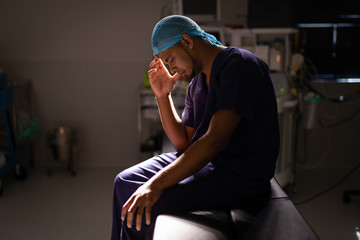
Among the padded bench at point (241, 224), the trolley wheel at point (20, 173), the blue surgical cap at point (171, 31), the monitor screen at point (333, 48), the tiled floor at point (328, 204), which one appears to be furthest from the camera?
the monitor screen at point (333, 48)

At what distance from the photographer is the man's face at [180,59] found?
1.47 m

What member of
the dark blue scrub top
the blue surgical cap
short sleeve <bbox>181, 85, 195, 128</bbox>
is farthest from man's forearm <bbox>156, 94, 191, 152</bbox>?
the blue surgical cap

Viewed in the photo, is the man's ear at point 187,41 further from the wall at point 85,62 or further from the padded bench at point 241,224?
the wall at point 85,62

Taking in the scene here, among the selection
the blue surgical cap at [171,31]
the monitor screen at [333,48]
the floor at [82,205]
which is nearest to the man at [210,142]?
the blue surgical cap at [171,31]

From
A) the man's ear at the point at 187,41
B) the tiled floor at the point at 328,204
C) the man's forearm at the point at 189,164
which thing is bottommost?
the tiled floor at the point at 328,204

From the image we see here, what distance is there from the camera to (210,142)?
4.31ft

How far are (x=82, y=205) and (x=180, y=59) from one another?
5.80 feet

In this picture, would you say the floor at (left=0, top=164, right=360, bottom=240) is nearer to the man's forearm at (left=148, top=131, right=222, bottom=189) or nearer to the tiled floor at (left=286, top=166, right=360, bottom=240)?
the tiled floor at (left=286, top=166, right=360, bottom=240)

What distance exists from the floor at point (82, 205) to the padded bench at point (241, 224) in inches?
49.3

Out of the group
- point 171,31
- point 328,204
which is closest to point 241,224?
point 171,31

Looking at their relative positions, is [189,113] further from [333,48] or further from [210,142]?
[333,48]

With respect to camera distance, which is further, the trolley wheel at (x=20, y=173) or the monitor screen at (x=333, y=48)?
the monitor screen at (x=333, y=48)

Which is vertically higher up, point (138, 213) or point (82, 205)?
point (138, 213)

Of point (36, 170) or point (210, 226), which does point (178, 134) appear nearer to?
point (210, 226)
